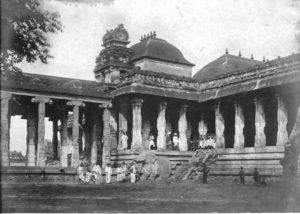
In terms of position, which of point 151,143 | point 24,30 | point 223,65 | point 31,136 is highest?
point 223,65

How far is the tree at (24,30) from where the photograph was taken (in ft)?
46.7

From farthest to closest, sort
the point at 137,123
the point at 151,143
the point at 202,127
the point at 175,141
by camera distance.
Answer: the point at 202,127 < the point at 175,141 < the point at 151,143 < the point at 137,123

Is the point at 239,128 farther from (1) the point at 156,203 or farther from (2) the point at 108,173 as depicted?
(1) the point at 156,203

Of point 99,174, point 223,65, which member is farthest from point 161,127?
point 223,65

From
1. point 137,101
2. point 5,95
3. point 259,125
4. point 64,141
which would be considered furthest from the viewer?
point 64,141

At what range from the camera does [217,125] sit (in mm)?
34906

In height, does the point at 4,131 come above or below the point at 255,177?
above

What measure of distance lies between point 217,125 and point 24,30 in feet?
71.7

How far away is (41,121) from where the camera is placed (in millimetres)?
31578

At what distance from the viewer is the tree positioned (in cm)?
1424

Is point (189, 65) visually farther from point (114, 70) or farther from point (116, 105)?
point (116, 105)

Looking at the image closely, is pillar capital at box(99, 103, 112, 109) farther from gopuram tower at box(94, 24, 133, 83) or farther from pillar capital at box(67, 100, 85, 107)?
gopuram tower at box(94, 24, 133, 83)

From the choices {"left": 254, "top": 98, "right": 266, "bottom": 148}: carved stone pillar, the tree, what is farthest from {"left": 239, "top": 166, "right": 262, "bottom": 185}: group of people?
the tree

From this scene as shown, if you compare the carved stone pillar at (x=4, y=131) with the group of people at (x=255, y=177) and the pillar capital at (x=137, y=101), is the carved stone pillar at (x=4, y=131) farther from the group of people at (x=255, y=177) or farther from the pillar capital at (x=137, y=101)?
the group of people at (x=255, y=177)
